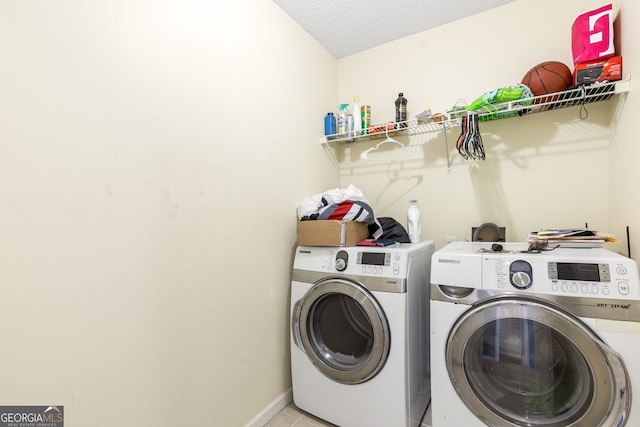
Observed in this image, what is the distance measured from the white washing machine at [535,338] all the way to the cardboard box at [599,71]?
33.2 inches

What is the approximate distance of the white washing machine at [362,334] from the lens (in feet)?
4.72

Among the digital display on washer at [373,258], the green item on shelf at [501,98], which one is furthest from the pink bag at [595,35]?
the digital display on washer at [373,258]

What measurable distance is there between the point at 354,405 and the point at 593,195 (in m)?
1.79

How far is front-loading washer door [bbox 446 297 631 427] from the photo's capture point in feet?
3.44

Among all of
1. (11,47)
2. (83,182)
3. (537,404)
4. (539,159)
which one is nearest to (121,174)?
(83,182)

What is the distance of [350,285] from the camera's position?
1.54 metres

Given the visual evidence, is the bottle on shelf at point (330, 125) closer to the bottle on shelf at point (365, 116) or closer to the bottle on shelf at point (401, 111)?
the bottle on shelf at point (365, 116)

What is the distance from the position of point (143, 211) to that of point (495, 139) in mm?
2070

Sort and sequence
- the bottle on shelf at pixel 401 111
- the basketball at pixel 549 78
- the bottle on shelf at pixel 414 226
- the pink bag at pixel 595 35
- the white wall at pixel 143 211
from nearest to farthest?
the white wall at pixel 143 211 < the pink bag at pixel 595 35 < the basketball at pixel 549 78 < the bottle on shelf at pixel 414 226 < the bottle on shelf at pixel 401 111

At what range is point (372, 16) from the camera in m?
1.96

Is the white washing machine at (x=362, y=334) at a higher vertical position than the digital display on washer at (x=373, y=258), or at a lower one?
lower

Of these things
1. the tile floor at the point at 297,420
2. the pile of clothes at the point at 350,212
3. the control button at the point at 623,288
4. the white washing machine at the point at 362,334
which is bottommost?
the tile floor at the point at 297,420

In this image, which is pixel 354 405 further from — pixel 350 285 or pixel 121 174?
pixel 121 174

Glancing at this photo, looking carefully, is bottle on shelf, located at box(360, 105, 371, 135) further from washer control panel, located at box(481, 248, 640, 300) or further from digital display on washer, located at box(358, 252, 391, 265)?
washer control panel, located at box(481, 248, 640, 300)
